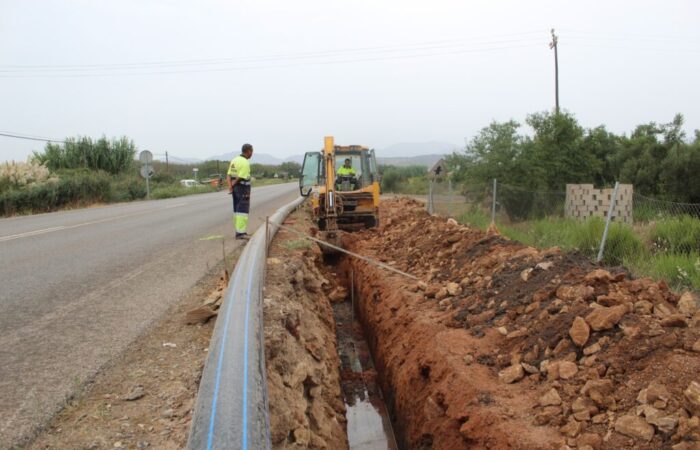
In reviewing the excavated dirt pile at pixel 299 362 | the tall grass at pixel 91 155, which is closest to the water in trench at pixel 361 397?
the excavated dirt pile at pixel 299 362

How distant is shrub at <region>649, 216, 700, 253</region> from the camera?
9070 millimetres

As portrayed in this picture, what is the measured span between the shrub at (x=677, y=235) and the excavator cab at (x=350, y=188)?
583 cm

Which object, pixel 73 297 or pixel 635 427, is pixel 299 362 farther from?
pixel 73 297

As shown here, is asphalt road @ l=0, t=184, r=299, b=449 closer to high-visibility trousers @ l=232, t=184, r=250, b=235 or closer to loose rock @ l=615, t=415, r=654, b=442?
high-visibility trousers @ l=232, t=184, r=250, b=235

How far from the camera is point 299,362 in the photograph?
4543 millimetres

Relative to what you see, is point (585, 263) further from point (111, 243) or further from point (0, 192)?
point (0, 192)

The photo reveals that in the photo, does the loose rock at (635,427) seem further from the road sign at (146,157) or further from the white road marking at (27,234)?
the road sign at (146,157)

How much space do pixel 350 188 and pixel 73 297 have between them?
8.12 meters

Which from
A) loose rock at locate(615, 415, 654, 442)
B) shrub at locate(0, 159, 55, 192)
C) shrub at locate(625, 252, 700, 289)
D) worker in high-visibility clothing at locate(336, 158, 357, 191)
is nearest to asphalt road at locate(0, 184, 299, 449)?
worker in high-visibility clothing at locate(336, 158, 357, 191)

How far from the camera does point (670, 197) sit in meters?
17.0

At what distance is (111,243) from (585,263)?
309 inches

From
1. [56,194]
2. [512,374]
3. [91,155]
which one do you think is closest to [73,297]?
[512,374]

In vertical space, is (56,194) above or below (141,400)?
above

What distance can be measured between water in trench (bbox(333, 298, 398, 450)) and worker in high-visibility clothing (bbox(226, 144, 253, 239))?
2.64 meters
